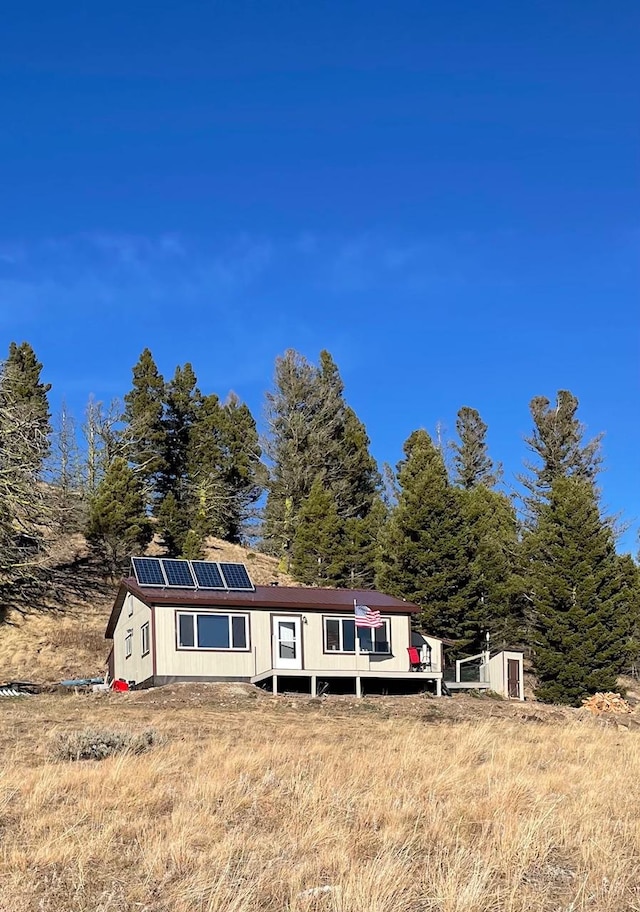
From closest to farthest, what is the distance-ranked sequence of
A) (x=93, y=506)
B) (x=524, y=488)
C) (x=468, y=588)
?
(x=468, y=588) → (x=93, y=506) → (x=524, y=488)

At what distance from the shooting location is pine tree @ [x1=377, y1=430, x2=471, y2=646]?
1465 inches

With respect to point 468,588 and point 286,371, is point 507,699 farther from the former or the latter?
point 286,371

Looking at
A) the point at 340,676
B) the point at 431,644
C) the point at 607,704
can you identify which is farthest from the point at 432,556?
the point at 340,676

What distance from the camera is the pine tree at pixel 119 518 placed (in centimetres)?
4006

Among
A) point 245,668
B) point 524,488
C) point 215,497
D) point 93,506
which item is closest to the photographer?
point 245,668

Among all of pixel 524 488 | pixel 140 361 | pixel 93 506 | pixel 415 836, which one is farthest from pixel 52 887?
pixel 140 361

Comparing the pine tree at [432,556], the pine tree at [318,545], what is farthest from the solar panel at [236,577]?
the pine tree at [318,545]

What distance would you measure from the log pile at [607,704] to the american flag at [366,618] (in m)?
8.15

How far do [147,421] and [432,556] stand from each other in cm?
2278

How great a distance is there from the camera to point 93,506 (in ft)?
133

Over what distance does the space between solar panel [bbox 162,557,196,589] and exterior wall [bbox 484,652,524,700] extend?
37.1 feet

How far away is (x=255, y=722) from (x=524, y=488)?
114ft

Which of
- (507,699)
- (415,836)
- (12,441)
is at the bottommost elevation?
(507,699)

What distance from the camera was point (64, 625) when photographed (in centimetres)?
3897
